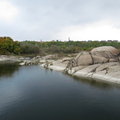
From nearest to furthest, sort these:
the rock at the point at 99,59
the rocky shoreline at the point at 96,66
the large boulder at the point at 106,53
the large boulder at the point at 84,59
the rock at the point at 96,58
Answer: the rocky shoreline at the point at 96,66 < the rock at the point at 99,59 < the rock at the point at 96,58 < the large boulder at the point at 84,59 < the large boulder at the point at 106,53

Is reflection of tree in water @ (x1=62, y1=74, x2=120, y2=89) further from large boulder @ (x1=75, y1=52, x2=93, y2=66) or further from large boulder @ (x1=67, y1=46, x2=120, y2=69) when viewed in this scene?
large boulder @ (x1=67, y1=46, x2=120, y2=69)

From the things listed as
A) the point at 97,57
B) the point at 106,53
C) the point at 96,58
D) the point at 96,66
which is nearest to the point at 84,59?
the point at 96,58

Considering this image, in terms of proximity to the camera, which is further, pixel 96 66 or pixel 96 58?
pixel 96 58

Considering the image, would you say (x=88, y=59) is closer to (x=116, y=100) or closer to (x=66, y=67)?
(x=66, y=67)

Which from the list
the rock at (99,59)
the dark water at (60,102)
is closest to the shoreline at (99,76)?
the dark water at (60,102)

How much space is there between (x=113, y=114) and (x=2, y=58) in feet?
267

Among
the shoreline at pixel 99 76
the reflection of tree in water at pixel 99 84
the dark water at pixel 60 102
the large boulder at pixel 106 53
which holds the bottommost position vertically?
the dark water at pixel 60 102

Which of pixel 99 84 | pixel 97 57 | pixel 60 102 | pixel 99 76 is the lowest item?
pixel 60 102

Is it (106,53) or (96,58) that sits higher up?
(106,53)

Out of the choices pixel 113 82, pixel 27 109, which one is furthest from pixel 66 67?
pixel 27 109

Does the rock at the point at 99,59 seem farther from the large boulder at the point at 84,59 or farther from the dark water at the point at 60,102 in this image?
the dark water at the point at 60,102

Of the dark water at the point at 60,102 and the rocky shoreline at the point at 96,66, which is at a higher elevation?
the rocky shoreline at the point at 96,66

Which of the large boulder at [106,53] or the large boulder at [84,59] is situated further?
the large boulder at [106,53]

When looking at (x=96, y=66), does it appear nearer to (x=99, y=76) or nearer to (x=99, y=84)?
(x=99, y=76)
